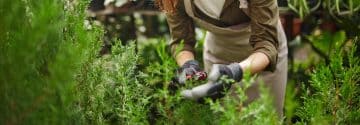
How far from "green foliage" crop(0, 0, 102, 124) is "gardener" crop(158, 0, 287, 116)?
37cm

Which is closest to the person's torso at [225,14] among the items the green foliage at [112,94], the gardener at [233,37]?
the gardener at [233,37]

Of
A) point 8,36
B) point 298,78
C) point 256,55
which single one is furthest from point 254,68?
point 298,78

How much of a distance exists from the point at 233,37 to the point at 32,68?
1260 millimetres

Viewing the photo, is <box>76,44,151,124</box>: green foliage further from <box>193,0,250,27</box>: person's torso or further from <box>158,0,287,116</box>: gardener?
<box>193,0,250,27</box>: person's torso

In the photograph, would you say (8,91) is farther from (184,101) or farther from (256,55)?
(256,55)

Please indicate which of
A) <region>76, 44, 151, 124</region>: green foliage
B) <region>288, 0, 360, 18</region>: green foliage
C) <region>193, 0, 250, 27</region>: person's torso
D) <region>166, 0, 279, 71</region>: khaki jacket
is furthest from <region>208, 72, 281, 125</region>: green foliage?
<region>288, 0, 360, 18</region>: green foliage

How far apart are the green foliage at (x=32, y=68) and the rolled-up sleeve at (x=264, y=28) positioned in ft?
2.69

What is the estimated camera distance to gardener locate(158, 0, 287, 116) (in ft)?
4.91

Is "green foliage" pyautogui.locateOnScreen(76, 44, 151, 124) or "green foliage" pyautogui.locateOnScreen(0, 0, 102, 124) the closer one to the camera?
"green foliage" pyautogui.locateOnScreen(0, 0, 102, 124)

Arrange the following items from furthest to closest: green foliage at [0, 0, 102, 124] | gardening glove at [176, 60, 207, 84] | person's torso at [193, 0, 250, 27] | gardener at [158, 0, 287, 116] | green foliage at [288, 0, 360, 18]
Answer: green foliage at [288, 0, 360, 18] → person's torso at [193, 0, 250, 27] → gardener at [158, 0, 287, 116] → gardening glove at [176, 60, 207, 84] → green foliage at [0, 0, 102, 124]

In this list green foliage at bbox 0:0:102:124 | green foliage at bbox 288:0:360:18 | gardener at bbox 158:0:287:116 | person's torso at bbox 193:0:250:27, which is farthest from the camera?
green foliage at bbox 288:0:360:18

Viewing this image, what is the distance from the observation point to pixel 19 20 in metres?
0.80

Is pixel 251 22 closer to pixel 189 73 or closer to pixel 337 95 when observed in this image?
pixel 189 73

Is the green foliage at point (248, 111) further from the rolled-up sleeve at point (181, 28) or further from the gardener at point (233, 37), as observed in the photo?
the rolled-up sleeve at point (181, 28)
